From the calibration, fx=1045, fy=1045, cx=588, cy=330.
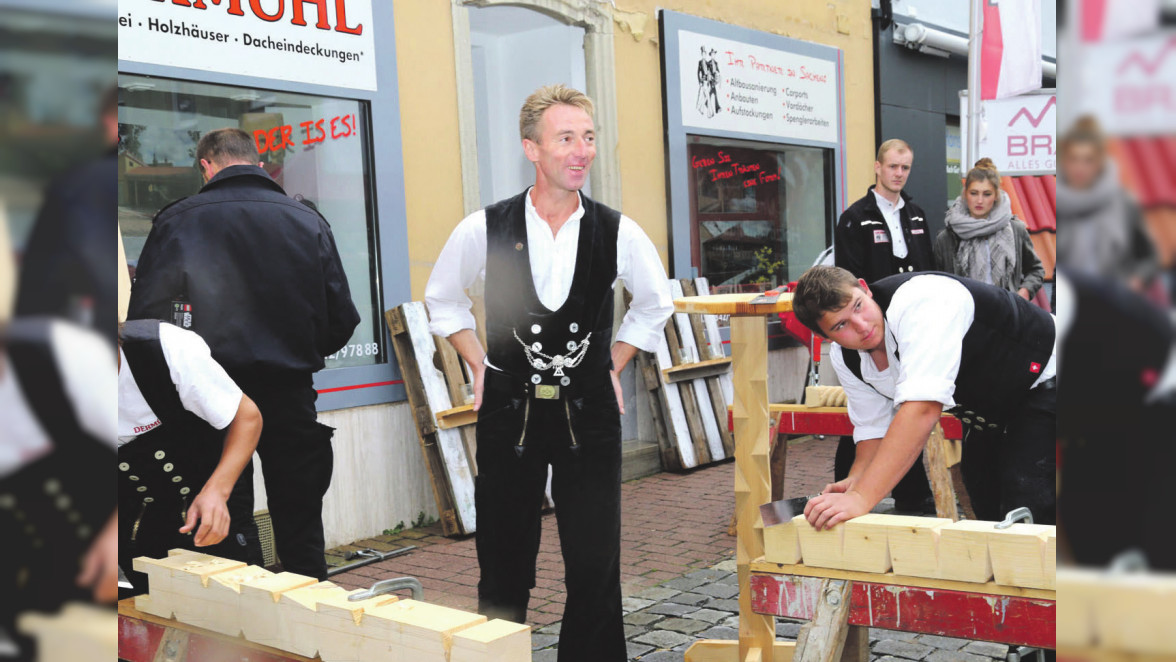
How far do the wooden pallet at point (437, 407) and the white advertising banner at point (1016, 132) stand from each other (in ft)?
14.2

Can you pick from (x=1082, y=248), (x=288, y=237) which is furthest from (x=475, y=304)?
(x=1082, y=248)

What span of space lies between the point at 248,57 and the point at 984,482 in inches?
164

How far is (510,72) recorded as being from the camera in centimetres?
845

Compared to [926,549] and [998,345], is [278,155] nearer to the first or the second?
[998,345]

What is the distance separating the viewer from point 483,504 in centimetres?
334

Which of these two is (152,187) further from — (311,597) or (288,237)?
(311,597)

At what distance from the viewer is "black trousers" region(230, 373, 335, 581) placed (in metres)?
3.72

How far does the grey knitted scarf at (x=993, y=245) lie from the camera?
654 centimetres

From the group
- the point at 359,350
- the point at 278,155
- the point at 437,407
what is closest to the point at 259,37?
the point at 278,155

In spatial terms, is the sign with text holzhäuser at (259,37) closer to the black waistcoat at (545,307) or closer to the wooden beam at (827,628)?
the black waistcoat at (545,307)

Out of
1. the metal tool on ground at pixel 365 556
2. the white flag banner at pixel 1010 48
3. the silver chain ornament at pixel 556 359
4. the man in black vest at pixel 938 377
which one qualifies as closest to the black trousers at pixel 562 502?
the silver chain ornament at pixel 556 359

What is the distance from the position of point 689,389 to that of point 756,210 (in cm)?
226

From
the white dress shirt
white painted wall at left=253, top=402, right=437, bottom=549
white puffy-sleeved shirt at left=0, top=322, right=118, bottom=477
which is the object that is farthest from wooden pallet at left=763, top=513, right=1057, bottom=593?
the white dress shirt

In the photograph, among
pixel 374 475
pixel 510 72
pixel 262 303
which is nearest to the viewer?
pixel 262 303
